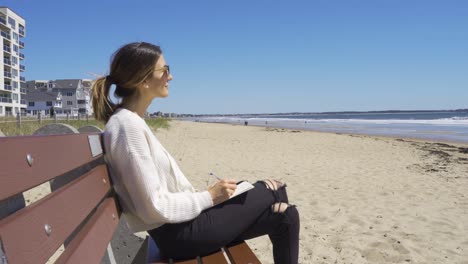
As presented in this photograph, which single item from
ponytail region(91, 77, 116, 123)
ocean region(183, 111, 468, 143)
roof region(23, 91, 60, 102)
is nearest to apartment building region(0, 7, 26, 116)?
roof region(23, 91, 60, 102)

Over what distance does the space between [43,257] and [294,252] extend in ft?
5.20

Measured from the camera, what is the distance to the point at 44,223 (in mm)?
982

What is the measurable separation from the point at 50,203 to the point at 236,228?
125 centimetres

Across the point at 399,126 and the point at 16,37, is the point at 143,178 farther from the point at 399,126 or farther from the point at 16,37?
the point at 16,37

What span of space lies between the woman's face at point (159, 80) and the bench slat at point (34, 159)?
750 mm

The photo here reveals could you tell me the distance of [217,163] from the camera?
10.5m

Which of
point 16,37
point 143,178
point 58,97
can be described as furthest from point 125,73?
point 58,97

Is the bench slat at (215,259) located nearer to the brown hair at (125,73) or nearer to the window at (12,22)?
the brown hair at (125,73)

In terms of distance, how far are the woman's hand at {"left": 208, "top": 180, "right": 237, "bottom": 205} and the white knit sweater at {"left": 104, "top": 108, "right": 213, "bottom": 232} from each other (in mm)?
31

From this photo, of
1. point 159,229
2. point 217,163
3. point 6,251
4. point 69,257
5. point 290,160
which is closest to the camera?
point 6,251

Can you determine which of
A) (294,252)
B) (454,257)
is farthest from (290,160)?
(294,252)

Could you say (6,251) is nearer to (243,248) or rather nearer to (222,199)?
(222,199)

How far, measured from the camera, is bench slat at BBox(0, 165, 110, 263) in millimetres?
798

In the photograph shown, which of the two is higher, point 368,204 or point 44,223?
point 44,223
